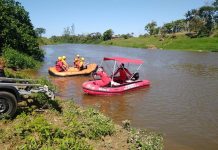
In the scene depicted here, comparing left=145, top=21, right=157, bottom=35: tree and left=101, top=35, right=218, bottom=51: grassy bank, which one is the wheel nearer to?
left=101, top=35, right=218, bottom=51: grassy bank

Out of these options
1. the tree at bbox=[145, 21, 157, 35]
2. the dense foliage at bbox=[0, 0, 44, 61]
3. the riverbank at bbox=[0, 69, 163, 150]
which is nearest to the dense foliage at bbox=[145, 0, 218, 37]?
the tree at bbox=[145, 21, 157, 35]

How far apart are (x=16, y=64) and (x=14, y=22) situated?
177 inches

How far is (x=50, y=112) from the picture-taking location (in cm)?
941

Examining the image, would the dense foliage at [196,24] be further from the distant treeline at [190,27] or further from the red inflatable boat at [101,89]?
the red inflatable boat at [101,89]

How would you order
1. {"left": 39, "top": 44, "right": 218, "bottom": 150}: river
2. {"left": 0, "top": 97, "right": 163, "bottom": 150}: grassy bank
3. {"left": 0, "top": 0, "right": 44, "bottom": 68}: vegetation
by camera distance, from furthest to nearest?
{"left": 0, "top": 0, "right": 44, "bottom": 68}: vegetation
{"left": 39, "top": 44, "right": 218, "bottom": 150}: river
{"left": 0, "top": 97, "right": 163, "bottom": 150}: grassy bank

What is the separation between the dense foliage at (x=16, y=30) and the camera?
2555 centimetres

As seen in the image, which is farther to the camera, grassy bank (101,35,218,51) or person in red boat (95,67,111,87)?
grassy bank (101,35,218,51)

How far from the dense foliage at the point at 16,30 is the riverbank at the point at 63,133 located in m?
17.4

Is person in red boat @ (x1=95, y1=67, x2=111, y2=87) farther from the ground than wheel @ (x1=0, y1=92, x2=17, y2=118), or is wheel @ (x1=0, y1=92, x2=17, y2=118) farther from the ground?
wheel @ (x1=0, y1=92, x2=17, y2=118)

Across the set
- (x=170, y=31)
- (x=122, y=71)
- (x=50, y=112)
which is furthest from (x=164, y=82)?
(x=170, y=31)

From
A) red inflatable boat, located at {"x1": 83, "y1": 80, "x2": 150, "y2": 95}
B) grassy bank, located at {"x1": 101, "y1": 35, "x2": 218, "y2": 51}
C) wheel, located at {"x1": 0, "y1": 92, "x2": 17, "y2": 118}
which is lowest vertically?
grassy bank, located at {"x1": 101, "y1": 35, "x2": 218, "y2": 51}

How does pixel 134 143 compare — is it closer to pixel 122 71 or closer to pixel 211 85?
pixel 122 71

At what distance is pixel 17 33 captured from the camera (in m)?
27.2

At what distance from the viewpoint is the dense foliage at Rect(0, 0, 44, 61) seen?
25555mm
